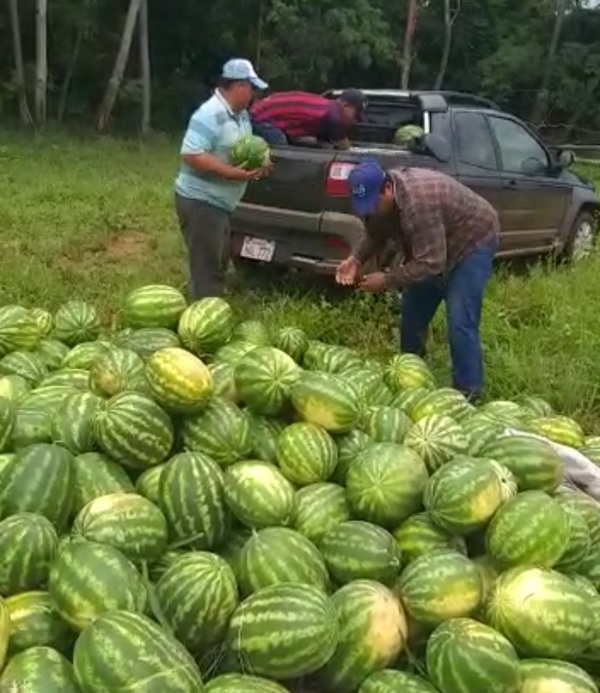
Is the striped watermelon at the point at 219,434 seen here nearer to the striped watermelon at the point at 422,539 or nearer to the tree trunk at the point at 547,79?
the striped watermelon at the point at 422,539

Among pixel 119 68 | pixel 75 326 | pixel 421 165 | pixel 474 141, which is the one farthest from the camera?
pixel 119 68

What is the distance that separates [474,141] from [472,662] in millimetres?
6622

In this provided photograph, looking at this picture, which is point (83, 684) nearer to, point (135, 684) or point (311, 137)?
point (135, 684)

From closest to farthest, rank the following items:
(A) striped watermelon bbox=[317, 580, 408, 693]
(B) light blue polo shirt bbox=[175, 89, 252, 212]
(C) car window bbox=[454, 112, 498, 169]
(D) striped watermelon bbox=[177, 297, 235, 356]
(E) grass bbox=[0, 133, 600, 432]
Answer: (A) striped watermelon bbox=[317, 580, 408, 693] < (D) striped watermelon bbox=[177, 297, 235, 356] < (E) grass bbox=[0, 133, 600, 432] < (B) light blue polo shirt bbox=[175, 89, 252, 212] < (C) car window bbox=[454, 112, 498, 169]

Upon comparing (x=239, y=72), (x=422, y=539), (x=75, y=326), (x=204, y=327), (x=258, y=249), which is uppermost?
(x=239, y=72)

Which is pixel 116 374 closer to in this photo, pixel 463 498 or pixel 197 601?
pixel 197 601

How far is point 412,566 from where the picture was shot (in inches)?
107

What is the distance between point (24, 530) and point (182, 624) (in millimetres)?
478

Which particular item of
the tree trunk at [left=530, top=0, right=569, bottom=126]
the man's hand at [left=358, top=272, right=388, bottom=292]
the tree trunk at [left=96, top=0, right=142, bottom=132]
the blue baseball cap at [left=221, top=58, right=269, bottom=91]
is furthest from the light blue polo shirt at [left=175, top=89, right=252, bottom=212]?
the tree trunk at [left=530, top=0, right=569, bottom=126]

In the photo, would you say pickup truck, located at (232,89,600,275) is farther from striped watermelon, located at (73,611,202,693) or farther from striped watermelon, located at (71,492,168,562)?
striped watermelon, located at (73,611,202,693)

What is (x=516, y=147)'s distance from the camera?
29.7 feet

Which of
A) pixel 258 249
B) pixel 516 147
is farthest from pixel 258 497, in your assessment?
pixel 516 147

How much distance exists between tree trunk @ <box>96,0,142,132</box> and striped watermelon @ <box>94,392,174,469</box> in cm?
2110

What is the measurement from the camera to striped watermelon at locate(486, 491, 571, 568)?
2.76m
